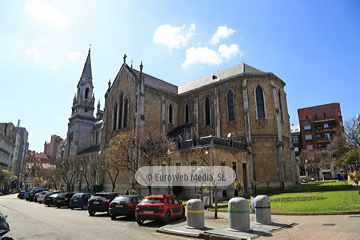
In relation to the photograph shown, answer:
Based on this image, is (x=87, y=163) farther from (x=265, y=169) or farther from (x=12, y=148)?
(x=12, y=148)

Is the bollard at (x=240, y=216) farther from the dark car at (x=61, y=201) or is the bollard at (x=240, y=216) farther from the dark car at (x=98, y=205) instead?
the dark car at (x=61, y=201)

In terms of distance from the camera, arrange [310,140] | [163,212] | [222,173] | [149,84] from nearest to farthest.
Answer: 1. [163,212]
2. [222,173]
3. [149,84]
4. [310,140]

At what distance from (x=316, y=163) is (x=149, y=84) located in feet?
126

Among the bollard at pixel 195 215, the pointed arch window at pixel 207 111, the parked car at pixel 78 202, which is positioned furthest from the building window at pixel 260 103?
the bollard at pixel 195 215

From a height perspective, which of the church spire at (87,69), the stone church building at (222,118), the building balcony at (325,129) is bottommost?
the stone church building at (222,118)

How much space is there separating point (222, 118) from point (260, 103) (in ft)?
16.5

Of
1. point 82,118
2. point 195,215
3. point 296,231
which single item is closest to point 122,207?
point 195,215

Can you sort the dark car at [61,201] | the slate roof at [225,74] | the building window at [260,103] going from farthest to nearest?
the slate roof at [225,74] < the building window at [260,103] < the dark car at [61,201]

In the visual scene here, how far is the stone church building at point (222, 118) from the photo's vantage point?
26.1 m

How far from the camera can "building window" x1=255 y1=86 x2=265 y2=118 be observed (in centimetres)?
2988

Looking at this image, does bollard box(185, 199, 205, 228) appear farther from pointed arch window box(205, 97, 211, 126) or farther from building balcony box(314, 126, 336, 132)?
building balcony box(314, 126, 336, 132)

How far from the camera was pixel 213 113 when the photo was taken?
33344 millimetres

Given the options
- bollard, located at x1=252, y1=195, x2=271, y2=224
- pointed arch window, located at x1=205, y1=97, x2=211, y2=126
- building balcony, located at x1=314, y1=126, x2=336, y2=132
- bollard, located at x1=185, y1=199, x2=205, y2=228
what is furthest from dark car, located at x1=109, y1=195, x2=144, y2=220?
building balcony, located at x1=314, y1=126, x2=336, y2=132

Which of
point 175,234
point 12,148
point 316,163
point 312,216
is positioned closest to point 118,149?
point 175,234
